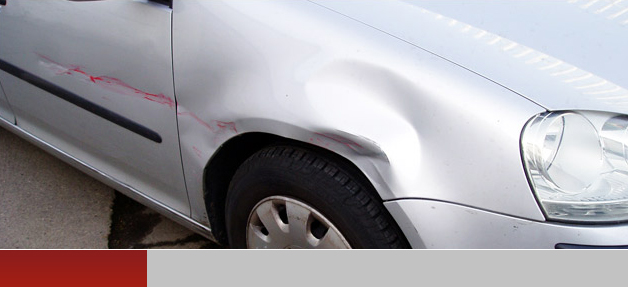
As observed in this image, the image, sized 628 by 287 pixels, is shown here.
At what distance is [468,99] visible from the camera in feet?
5.14

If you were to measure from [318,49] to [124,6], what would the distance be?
699mm

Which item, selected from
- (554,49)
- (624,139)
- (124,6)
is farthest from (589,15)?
(124,6)

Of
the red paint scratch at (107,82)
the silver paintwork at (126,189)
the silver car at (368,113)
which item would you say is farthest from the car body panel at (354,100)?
the silver paintwork at (126,189)

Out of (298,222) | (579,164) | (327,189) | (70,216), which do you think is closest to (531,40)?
(579,164)

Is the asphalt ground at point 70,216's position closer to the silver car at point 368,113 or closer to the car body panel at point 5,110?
the car body panel at point 5,110

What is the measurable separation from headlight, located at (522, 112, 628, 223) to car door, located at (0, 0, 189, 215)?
1045 millimetres

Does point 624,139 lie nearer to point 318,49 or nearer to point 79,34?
point 318,49

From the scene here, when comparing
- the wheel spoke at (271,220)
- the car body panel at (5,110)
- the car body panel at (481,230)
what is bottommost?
the car body panel at (5,110)

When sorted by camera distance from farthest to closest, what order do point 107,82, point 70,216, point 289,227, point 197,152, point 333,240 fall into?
point 70,216, point 107,82, point 197,152, point 289,227, point 333,240

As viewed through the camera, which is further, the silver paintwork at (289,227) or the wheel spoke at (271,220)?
the wheel spoke at (271,220)

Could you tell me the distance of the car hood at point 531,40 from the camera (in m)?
1.58

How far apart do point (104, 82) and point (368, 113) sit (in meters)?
0.98

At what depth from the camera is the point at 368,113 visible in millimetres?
1659

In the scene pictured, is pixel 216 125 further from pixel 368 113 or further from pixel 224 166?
pixel 368 113
